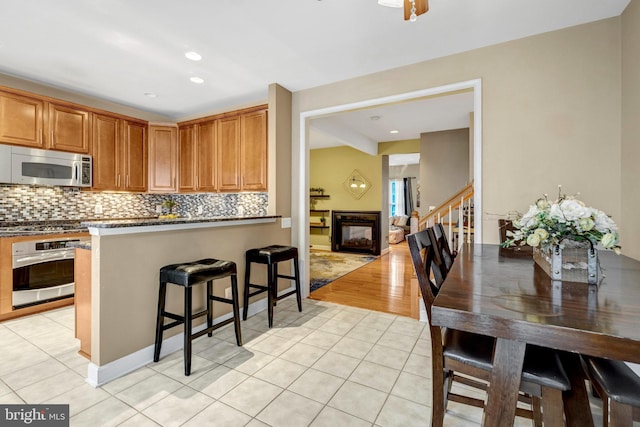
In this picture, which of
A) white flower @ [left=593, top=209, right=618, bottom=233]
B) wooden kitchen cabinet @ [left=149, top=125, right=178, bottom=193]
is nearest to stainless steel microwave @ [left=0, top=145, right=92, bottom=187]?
wooden kitchen cabinet @ [left=149, top=125, right=178, bottom=193]

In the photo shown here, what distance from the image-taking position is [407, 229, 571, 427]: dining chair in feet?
3.37

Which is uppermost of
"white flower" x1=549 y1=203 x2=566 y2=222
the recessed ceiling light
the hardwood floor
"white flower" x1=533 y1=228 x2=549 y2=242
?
the recessed ceiling light

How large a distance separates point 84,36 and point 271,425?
3.36m

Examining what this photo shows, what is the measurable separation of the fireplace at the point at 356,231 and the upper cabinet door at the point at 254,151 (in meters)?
3.77

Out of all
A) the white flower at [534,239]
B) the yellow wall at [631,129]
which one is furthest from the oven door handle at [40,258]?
the yellow wall at [631,129]

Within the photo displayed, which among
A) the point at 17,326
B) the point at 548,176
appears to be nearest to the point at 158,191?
the point at 17,326

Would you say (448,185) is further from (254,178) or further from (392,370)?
(392,370)

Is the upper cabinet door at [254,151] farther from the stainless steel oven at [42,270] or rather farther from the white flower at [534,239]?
the white flower at [534,239]

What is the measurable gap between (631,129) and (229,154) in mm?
4086

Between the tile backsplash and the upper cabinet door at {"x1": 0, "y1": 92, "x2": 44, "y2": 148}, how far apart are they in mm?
608

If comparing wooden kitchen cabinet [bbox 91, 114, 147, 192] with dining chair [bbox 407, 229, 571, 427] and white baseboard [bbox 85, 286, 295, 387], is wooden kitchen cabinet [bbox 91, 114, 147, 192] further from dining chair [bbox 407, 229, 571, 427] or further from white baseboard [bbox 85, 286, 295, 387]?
dining chair [bbox 407, 229, 571, 427]

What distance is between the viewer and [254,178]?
3.86 meters

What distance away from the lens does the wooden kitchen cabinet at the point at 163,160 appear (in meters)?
4.55

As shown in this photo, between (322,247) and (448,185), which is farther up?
(448,185)
